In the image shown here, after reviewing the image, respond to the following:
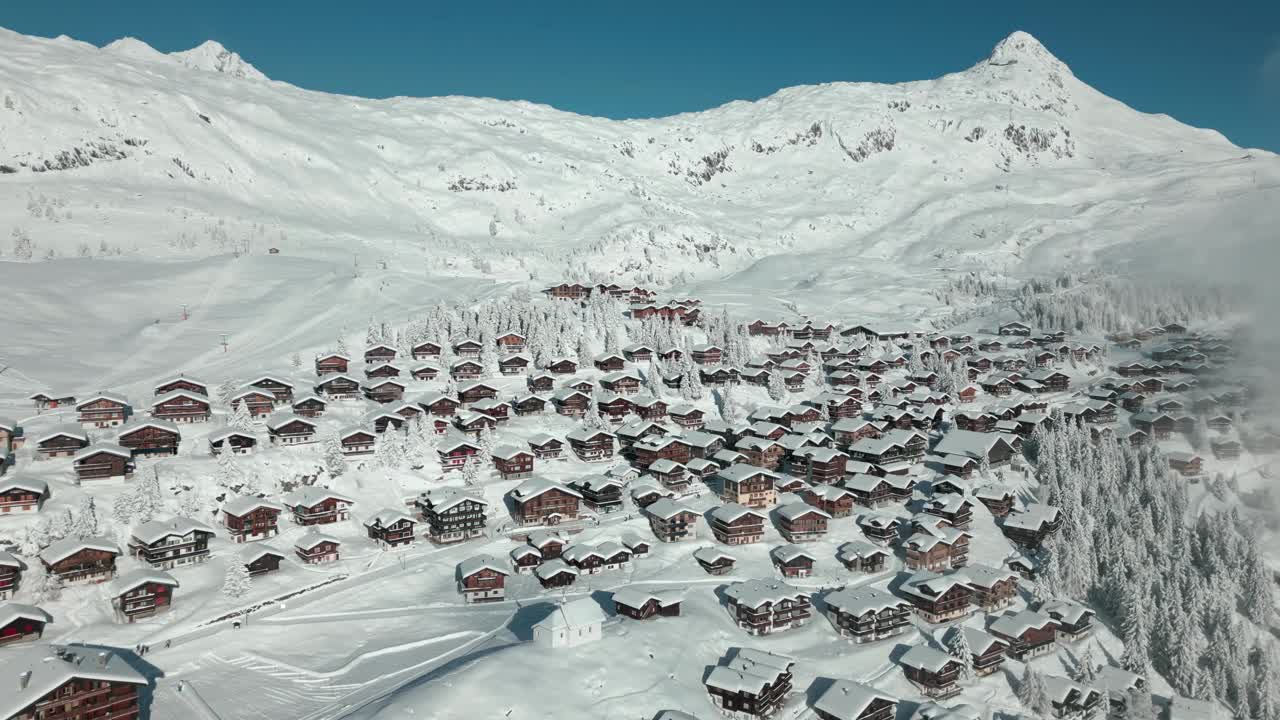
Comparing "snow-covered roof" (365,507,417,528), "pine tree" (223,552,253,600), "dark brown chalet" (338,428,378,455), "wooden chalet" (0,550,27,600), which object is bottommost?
"pine tree" (223,552,253,600)

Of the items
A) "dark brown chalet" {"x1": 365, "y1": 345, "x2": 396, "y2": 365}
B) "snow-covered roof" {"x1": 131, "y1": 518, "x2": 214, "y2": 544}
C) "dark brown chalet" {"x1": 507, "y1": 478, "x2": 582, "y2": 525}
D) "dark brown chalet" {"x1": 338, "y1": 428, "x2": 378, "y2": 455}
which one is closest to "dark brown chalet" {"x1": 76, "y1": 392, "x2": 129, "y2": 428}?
"dark brown chalet" {"x1": 338, "y1": 428, "x2": 378, "y2": 455}

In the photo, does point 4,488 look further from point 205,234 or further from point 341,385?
point 205,234

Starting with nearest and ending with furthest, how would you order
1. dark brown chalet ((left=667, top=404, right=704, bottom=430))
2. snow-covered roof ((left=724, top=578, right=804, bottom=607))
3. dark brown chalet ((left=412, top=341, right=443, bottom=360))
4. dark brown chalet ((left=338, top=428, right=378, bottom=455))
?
snow-covered roof ((left=724, top=578, right=804, bottom=607))
dark brown chalet ((left=338, top=428, right=378, bottom=455))
dark brown chalet ((left=667, top=404, right=704, bottom=430))
dark brown chalet ((left=412, top=341, right=443, bottom=360))

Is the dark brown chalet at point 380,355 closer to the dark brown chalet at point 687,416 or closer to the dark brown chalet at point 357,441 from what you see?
the dark brown chalet at point 357,441

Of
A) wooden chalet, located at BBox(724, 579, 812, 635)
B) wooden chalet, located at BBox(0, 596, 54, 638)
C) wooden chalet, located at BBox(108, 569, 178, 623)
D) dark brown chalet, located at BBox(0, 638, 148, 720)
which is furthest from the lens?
wooden chalet, located at BBox(724, 579, 812, 635)

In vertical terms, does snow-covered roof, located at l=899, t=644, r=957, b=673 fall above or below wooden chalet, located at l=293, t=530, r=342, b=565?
below

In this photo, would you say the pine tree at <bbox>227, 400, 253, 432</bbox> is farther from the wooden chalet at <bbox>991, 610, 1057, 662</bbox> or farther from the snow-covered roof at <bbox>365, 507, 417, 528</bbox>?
the wooden chalet at <bbox>991, 610, 1057, 662</bbox>

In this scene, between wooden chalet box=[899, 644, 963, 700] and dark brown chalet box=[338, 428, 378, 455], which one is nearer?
wooden chalet box=[899, 644, 963, 700]

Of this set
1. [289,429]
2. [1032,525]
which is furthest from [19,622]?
[1032,525]
